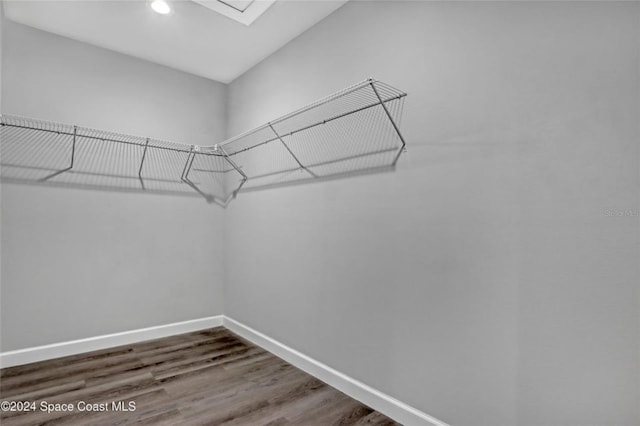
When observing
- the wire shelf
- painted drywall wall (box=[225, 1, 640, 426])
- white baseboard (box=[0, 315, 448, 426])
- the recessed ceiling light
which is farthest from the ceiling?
white baseboard (box=[0, 315, 448, 426])

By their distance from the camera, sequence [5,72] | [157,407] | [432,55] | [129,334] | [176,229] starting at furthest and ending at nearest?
[176,229], [129,334], [5,72], [157,407], [432,55]

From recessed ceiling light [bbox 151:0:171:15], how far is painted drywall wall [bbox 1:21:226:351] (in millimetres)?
812

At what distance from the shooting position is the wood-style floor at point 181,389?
1751 mm

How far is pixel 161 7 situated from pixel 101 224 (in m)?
1.64

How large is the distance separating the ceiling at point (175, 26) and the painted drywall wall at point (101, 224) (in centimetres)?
16

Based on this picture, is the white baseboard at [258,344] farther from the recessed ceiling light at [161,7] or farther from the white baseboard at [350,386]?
the recessed ceiling light at [161,7]

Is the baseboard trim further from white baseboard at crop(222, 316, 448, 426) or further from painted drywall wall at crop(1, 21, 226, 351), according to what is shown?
white baseboard at crop(222, 316, 448, 426)

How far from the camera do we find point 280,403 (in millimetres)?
1908

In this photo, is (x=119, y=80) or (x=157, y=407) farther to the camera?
(x=119, y=80)

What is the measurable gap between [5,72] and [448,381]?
334 cm

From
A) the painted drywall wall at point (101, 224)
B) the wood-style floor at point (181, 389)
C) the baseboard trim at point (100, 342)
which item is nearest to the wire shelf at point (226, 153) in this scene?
the painted drywall wall at point (101, 224)

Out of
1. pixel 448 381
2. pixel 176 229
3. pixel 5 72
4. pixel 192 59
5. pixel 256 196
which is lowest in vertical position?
pixel 448 381

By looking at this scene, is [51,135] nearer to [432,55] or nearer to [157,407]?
[157,407]

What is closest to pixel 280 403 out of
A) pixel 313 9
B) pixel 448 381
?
pixel 448 381
